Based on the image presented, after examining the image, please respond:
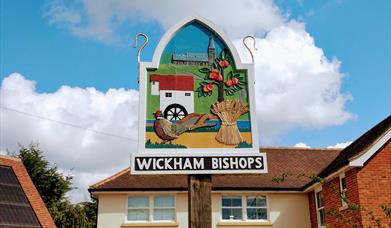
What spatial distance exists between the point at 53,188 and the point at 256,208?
60.6 ft

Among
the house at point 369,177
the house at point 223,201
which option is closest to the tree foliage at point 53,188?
the house at point 223,201

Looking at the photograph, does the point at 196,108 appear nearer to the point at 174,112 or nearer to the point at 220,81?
the point at 174,112

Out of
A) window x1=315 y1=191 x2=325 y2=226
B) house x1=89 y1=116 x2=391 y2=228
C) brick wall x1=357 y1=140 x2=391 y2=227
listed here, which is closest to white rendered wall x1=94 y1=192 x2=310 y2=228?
house x1=89 y1=116 x2=391 y2=228

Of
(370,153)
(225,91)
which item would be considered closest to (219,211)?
(370,153)

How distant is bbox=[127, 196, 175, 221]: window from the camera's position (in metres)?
20.7

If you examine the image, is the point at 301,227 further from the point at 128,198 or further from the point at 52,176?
the point at 52,176

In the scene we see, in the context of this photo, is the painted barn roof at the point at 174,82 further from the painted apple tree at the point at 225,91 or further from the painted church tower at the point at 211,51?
the painted church tower at the point at 211,51

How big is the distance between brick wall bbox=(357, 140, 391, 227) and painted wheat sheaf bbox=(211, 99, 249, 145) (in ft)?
27.1

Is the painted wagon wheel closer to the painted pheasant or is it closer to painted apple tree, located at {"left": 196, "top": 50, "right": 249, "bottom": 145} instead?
the painted pheasant

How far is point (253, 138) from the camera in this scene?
9.48 meters

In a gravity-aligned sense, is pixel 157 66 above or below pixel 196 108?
above

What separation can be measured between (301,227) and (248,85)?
1340 centimetres

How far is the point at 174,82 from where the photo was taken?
31.9ft

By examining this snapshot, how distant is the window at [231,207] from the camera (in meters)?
21.1
